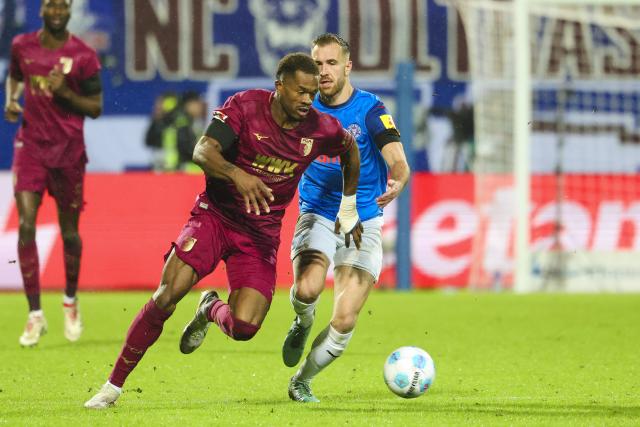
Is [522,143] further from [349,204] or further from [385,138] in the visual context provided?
[349,204]

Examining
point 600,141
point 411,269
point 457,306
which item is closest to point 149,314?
point 457,306

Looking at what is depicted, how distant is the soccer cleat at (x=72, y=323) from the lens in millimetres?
9922

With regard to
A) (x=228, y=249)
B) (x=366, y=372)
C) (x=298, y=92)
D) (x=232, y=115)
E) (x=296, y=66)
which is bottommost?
(x=366, y=372)

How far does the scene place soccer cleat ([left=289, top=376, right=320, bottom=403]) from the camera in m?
6.80

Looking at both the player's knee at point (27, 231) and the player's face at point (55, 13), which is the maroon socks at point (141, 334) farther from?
the player's face at point (55, 13)

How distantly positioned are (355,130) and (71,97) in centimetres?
326

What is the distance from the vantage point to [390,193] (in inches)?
269

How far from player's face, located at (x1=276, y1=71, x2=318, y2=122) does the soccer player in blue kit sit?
761 mm

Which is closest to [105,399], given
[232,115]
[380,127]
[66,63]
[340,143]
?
[232,115]

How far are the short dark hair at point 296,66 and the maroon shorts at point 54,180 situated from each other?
3861 mm

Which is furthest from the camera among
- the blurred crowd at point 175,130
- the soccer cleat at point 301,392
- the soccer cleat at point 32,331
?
the blurred crowd at point 175,130

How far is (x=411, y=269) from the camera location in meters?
15.3

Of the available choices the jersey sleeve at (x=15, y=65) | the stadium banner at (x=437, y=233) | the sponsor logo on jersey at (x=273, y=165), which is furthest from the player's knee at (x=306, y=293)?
the stadium banner at (x=437, y=233)

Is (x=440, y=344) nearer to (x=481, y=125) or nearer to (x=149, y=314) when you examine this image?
(x=149, y=314)
